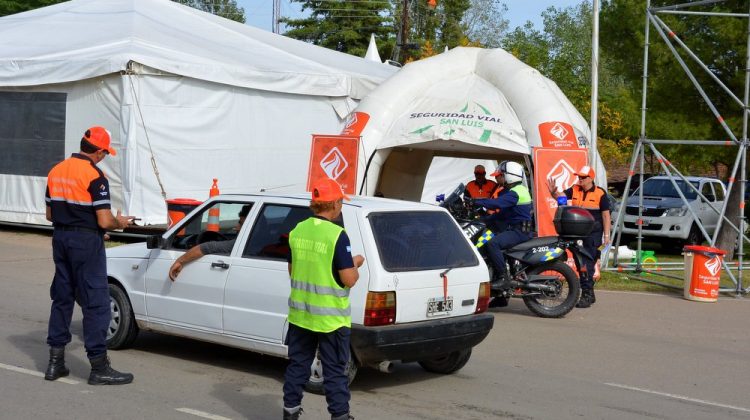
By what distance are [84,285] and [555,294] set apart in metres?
6.31

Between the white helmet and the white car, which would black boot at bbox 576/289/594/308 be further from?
the white car

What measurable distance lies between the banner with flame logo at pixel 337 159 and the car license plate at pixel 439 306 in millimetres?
7998

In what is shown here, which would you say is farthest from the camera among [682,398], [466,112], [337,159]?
[337,159]

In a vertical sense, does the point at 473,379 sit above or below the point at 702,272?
below

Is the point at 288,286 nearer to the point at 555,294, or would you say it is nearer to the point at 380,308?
the point at 380,308

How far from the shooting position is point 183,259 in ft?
27.5

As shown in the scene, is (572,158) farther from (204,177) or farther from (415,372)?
(204,177)

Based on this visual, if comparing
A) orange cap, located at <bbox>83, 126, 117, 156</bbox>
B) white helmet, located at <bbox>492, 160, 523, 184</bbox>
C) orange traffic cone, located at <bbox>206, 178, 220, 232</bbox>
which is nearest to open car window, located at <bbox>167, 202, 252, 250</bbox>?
orange traffic cone, located at <bbox>206, 178, 220, 232</bbox>

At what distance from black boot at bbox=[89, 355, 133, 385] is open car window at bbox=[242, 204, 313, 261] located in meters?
1.39

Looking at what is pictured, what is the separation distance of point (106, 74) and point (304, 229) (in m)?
13.5

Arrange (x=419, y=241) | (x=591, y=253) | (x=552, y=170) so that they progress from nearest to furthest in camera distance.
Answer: (x=419, y=241), (x=591, y=253), (x=552, y=170)

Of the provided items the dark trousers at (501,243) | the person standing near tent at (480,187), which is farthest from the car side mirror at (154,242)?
the person standing near tent at (480,187)

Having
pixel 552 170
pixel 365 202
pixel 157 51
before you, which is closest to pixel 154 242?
pixel 365 202

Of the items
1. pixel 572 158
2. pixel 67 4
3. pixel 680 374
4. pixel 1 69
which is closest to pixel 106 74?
pixel 1 69
